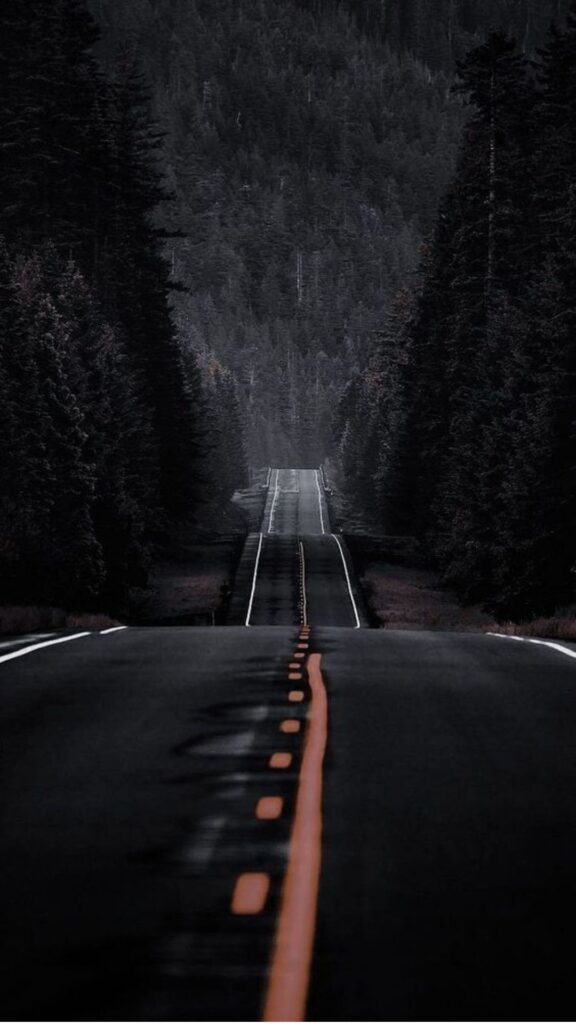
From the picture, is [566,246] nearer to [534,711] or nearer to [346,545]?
[534,711]

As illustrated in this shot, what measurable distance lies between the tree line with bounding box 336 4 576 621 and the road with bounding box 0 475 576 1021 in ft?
80.8

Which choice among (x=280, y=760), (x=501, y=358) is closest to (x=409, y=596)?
(x=501, y=358)

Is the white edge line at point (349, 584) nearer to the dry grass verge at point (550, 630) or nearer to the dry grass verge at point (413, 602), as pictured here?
the dry grass verge at point (413, 602)

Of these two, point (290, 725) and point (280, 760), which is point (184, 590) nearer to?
point (290, 725)

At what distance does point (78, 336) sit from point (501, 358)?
15.4m

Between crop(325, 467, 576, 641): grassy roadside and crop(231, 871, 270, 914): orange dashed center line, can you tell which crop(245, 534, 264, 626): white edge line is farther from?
crop(231, 871, 270, 914): orange dashed center line

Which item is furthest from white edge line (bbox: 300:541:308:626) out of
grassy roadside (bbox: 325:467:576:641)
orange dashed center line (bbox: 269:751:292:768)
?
orange dashed center line (bbox: 269:751:292:768)

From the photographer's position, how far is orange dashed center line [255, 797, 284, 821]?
23.7 ft

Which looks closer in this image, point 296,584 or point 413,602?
point 413,602

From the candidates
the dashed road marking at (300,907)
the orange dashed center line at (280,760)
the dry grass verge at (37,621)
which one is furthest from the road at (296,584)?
the dashed road marking at (300,907)

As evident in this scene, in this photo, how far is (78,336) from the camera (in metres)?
51.0

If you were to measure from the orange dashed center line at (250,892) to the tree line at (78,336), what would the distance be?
33.2 metres

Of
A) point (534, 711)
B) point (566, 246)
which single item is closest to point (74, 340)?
point (566, 246)

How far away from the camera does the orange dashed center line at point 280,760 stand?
28.6 feet
